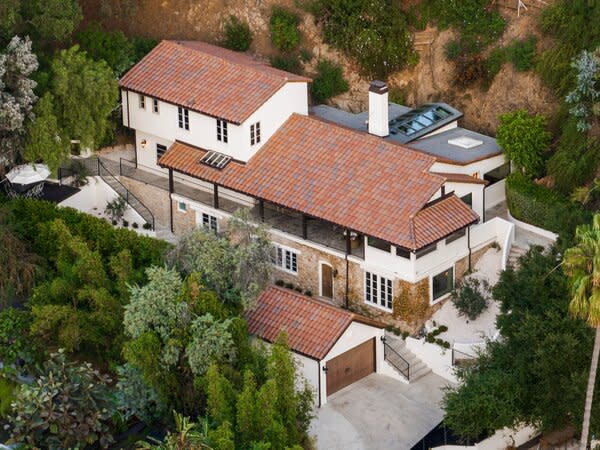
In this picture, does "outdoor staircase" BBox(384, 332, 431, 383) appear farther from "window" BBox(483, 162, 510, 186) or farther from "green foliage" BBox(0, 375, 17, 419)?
"green foliage" BBox(0, 375, 17, 419)

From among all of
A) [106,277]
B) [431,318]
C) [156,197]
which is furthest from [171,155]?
[431,318]

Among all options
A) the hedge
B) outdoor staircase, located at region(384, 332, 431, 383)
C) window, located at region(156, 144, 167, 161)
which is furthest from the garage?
window, located at region(156, 144, 167, 161)

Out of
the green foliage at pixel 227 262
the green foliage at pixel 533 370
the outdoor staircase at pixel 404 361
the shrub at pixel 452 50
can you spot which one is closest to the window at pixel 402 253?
the outdoor staircase at pixel 404 361

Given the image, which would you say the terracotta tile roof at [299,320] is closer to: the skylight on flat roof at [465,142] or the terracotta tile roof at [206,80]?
the terracotta tile roof at [206,80]

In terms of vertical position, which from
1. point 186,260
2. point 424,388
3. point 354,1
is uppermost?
point 354,1

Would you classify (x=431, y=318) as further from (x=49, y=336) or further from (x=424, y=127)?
(x=49, y=336)

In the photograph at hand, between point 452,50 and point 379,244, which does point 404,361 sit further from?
point 452,50

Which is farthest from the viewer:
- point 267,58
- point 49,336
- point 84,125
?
point 267,58

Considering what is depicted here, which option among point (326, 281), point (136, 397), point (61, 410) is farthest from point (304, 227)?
point (61, 410)
